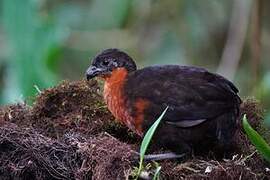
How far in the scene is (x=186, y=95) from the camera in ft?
13.2

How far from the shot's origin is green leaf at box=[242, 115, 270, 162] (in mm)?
3494

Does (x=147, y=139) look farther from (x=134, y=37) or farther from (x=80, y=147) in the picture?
(x=134, y=37)

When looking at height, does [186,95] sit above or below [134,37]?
below

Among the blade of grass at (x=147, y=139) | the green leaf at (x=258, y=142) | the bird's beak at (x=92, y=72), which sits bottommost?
the green leaf at (x=258, y=142)

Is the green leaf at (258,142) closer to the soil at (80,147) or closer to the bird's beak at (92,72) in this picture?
the soil at (80,147)

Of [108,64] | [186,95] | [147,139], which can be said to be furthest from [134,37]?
[147,139]

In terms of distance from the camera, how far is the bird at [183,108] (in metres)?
3.98

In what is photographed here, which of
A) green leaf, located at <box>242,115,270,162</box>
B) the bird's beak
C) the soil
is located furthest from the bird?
green leaf, located at <box>242,115,270,162</box>

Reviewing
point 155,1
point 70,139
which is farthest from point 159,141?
point 155,1

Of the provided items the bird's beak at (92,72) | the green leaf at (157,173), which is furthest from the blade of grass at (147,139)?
the bird's beak at (92,72)

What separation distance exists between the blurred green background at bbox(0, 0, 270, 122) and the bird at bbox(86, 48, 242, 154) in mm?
1196

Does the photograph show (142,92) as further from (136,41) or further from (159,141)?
(136,41)

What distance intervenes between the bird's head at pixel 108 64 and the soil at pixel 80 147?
148 mm

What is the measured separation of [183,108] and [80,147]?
49cm
